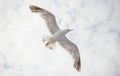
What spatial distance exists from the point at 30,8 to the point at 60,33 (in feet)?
8.51

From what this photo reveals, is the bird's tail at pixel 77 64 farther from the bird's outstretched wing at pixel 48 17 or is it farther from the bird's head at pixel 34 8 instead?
the bird's head at pixel 34 8

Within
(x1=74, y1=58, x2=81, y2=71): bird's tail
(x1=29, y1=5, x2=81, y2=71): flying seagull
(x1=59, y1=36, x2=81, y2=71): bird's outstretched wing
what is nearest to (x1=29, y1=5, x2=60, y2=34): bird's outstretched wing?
(x1=29, y1=5, x2=81, y2=71): flying seagull

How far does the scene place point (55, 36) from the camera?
28.5 m

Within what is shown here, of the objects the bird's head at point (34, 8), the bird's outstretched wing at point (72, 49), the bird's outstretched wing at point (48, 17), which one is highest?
the bird's head at point (34, 8)

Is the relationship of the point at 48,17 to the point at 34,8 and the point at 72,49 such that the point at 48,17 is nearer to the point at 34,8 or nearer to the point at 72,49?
the point at 34,8

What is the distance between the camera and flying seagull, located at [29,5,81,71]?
28.2 meters

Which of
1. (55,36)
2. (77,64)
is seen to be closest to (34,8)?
→ (55,36)

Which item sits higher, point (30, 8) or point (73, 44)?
point (30, 8)

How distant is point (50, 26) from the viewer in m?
28.6

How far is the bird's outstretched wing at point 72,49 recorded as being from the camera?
2928cm

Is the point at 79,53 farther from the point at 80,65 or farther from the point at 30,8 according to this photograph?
the point at 30,8

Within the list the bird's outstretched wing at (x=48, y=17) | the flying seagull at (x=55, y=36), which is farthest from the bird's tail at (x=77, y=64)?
the bird's outstretched wing at (x=48, y=17)

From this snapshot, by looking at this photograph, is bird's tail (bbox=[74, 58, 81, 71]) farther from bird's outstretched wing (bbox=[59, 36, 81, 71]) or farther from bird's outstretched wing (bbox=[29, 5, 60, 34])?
bird's outstretched wing (bbox=[29, 5, 60, 34])

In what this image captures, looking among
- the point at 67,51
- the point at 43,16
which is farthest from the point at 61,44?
the point at 43,16
